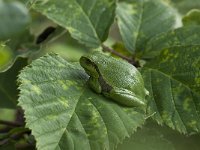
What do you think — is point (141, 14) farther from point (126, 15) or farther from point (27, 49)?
point (27, 49)

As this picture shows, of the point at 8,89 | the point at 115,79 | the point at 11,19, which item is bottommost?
the point at 8,89

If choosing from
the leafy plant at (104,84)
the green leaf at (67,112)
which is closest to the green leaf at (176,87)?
the leafy plant at (104,84)

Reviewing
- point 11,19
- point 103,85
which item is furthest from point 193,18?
point 11,19

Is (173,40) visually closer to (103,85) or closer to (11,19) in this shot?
(103,85)

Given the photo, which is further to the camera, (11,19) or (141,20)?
(141,20)

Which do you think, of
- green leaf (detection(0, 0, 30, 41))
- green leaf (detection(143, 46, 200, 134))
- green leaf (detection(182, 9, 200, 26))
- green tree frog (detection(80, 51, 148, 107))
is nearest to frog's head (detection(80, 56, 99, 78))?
green tree frog (detection(80, 51, 148, 107))

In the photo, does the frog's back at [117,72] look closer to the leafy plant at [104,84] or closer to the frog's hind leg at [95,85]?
the leafy plant at [104,84]
